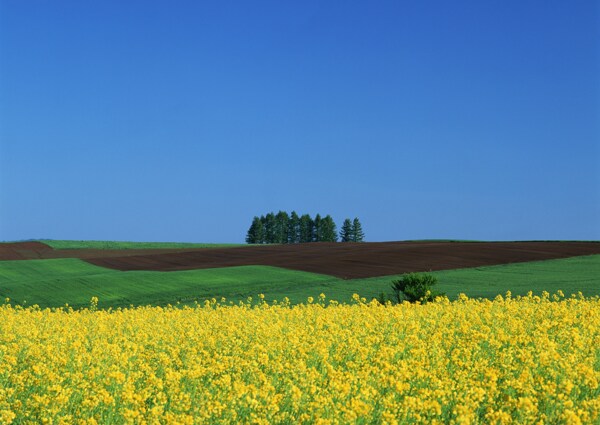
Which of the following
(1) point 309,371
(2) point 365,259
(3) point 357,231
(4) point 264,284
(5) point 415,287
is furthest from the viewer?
(3) point 357,231

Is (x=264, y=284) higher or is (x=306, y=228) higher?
(x=306, y=228)

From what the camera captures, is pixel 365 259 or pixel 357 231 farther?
pixel 357 231

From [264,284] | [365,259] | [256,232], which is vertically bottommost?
[264,284]

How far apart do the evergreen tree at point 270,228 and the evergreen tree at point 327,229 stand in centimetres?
863

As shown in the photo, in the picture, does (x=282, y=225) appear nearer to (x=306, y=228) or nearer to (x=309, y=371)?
(x=306, y=228)

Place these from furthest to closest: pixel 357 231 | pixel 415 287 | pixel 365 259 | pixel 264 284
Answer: pixel 357 231 < pixel 365 259 < pixel 264 284 < pixel 415 287

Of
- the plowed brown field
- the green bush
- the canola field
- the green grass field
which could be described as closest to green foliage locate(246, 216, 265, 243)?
the plowed brown field

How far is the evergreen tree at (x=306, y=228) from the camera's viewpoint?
12038cm

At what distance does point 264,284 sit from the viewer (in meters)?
36.3

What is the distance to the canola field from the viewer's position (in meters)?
6.91

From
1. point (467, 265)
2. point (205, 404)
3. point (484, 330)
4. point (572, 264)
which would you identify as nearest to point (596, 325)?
point (484, 330)

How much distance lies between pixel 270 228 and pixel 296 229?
478 centimetres

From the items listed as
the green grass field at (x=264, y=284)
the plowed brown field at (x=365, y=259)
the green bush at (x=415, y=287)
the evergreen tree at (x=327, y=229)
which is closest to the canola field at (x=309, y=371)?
the green bush at (x=415, y=287)

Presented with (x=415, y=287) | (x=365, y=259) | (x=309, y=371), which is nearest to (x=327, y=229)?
(x=365, y=259)
